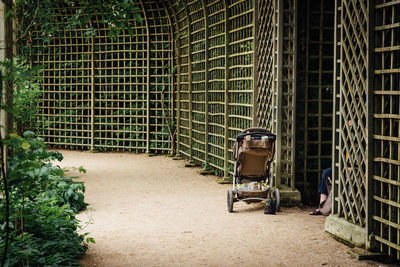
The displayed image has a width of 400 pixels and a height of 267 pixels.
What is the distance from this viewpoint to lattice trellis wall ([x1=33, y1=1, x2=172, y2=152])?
13.1 m

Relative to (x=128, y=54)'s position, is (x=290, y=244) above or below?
below

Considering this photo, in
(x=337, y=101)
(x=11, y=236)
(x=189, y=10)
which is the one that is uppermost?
(x=189, y=10)

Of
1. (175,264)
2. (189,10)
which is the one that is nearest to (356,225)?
(175,264)

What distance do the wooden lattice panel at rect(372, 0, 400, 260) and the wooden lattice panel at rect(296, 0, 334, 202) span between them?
2557 millimetres

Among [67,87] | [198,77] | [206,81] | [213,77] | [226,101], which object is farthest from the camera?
[67,87]

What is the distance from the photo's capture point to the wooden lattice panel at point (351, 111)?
15.8 ft

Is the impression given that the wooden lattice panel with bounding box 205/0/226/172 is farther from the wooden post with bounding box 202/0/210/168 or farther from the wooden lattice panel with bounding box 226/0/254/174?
the wooden lattice panel with bounding box 226/0/254/174

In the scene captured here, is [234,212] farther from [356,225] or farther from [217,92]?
[217,92]

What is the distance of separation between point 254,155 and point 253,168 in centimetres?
21

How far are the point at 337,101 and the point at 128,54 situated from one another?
8981 mm

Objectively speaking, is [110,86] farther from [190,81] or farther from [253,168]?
[253,168]

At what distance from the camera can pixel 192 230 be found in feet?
18.6

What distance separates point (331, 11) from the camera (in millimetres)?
7176

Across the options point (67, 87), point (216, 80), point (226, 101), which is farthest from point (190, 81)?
point (67, 87)
